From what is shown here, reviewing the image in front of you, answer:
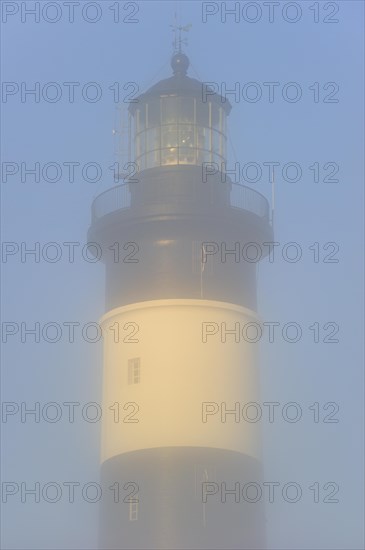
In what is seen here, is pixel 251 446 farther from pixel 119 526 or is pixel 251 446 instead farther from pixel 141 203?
pixel 141 203

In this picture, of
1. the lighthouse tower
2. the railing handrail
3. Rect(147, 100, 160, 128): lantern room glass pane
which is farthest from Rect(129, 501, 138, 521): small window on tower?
Rect(147, 100, 160, 128): lantern room glass pane

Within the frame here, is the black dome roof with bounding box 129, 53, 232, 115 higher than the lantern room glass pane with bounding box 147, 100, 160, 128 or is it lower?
higher

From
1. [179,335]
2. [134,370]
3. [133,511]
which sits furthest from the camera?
[134,370]

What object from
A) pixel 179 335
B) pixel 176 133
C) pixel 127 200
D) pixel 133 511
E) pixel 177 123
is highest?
pixel 177 123

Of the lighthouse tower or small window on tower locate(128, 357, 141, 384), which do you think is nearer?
the lighthouse tower

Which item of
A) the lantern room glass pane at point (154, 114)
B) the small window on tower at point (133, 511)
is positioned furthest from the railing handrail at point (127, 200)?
the small window on tower at point (133, 511)

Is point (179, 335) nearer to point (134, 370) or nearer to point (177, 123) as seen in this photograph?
point (134, 370)

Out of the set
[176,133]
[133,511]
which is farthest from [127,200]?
[133,511]

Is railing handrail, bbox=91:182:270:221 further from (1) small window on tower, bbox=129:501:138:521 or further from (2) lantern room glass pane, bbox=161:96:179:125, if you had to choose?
(1) small window on tower, bbox=129:501:138:521
